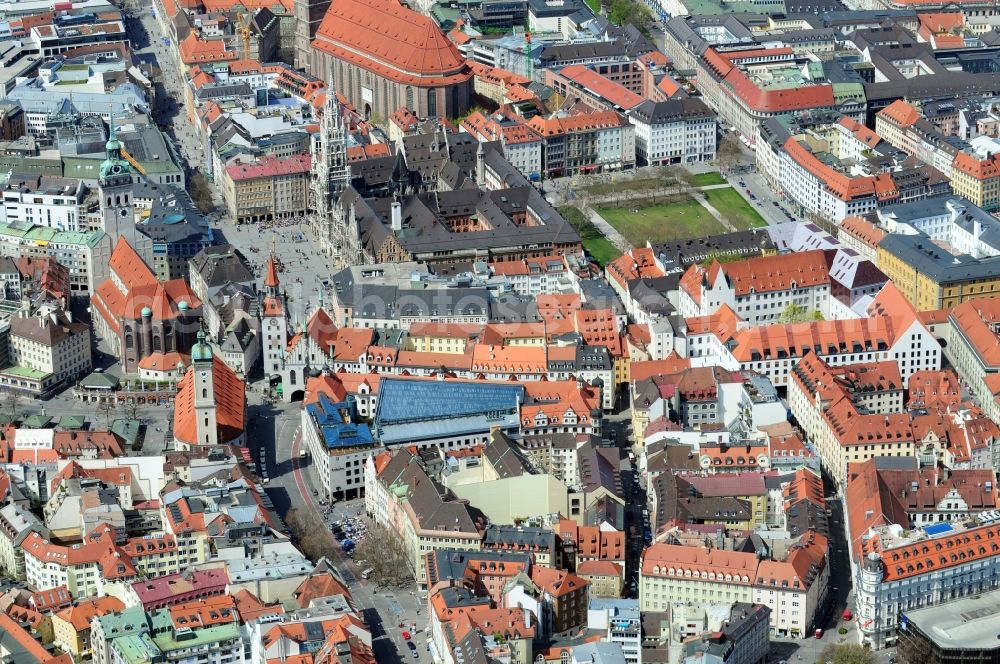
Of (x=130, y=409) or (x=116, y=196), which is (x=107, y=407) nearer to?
(x=130, y=409)

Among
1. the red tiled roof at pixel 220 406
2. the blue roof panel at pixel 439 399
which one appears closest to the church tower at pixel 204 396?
the red tiled roof at pixel 220 406

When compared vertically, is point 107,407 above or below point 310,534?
below

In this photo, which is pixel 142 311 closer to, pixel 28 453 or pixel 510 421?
pixel 28 453

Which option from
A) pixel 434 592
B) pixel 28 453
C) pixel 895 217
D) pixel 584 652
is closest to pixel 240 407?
pixel 28 453

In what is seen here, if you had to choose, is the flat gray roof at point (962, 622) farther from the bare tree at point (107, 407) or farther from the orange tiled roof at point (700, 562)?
the bare tree at point (107, 407)

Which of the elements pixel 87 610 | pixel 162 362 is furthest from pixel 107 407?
pixel 87 610
